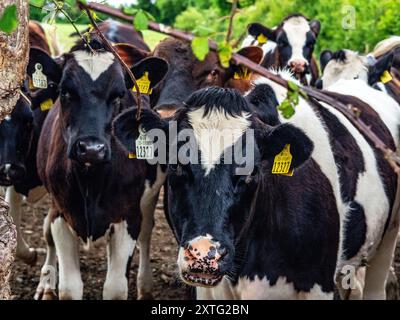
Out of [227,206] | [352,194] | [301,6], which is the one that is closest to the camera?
[227,206]

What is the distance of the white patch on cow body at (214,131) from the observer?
4.60m

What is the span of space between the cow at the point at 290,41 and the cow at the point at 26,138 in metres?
4.08

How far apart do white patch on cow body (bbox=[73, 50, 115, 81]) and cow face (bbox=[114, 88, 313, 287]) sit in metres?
1.59

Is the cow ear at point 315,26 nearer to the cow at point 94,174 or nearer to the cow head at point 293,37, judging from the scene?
the cow head at point 293,37

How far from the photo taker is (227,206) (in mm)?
4508

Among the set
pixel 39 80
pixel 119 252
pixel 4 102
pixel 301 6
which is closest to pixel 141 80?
pixel 39 80

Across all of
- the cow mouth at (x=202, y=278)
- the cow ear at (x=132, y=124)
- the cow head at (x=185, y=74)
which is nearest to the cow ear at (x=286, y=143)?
the cow ear at (x=132, y=124)

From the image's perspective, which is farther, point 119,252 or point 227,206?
point 119,252

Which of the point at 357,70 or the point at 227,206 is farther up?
the point at 357,70

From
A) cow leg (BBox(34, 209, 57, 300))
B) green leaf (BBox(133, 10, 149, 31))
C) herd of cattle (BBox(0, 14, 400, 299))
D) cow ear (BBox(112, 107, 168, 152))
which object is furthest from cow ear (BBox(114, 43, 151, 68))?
green leaf (BBox(133, 10, 149, 31))

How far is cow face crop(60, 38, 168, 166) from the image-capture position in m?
6.15

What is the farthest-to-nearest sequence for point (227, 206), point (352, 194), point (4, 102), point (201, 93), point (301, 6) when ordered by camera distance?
point (301, 6) → point (352, 194) → point (201, 93) → point (227, 206) → point (4, 102)
